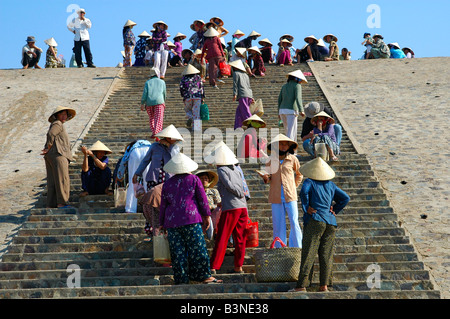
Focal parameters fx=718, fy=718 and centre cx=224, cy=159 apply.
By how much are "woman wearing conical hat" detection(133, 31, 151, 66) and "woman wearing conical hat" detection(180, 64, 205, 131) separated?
7656 mm

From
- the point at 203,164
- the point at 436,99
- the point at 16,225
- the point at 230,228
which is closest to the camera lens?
the point at 230,228

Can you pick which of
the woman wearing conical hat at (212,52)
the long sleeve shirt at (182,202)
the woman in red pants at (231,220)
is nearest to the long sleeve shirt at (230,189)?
the woman in red pants at (231,220)

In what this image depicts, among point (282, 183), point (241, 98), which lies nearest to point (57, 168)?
point (282, 183)

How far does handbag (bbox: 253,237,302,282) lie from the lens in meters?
8.34

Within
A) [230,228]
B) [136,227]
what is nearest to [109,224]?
[136,227]

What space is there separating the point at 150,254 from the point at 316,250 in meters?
2.58

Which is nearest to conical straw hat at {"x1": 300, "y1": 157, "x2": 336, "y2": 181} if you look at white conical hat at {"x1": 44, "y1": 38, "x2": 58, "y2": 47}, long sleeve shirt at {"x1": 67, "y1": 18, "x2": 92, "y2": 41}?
long sleeve shirt at {"x1": 67, "y1": 18, "x2": 92, "y2": 41}

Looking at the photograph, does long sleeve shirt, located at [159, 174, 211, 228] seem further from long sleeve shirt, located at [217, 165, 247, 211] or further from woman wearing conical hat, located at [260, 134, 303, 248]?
woman wearing conical hat, located at [260, 134, 303, 248]

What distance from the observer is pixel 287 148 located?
384 inches

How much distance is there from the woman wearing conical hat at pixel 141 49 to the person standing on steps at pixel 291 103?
10.4 m

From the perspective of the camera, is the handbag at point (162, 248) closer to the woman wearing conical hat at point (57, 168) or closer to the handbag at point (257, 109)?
the woman wearing conical hat at point (57, 168)

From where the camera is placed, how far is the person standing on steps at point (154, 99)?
47.8 feet

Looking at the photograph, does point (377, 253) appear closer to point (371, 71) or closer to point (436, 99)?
point (436, 99)

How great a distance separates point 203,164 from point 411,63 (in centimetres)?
1093
